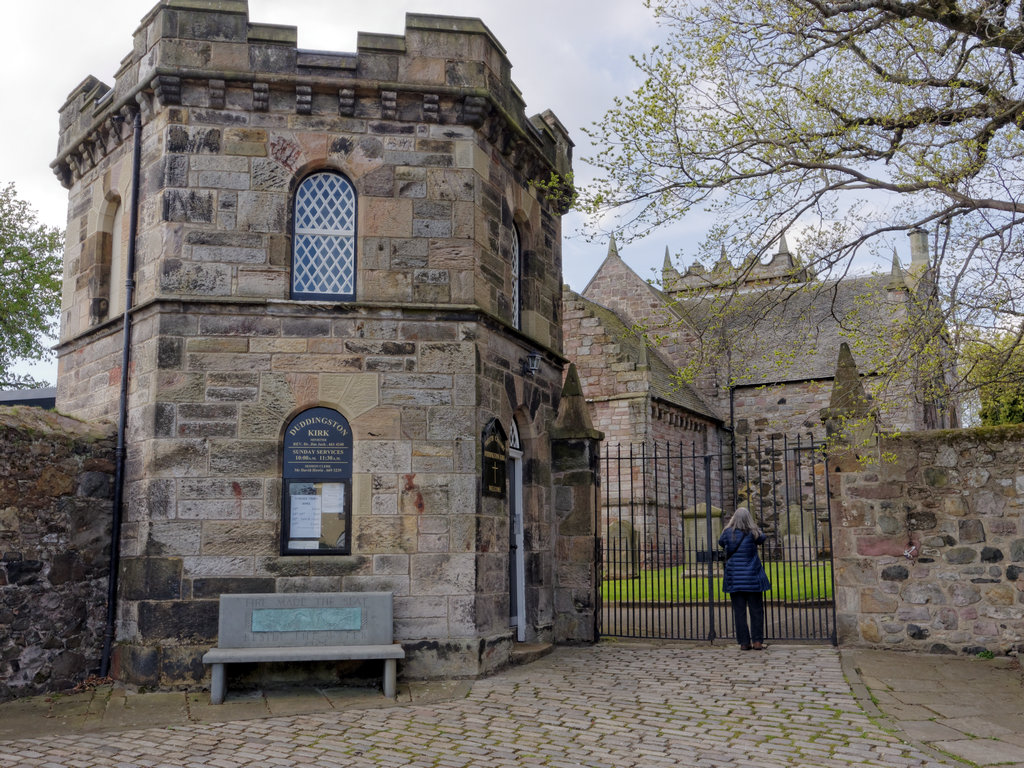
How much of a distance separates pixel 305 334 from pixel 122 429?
220 centimetres

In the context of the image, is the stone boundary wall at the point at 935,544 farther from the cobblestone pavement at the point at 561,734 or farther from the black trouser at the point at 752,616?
the cobblestone pavement at the point at 561,734

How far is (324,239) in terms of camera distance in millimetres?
10180

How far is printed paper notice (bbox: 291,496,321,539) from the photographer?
9.49m

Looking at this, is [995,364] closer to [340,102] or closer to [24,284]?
[340,102]

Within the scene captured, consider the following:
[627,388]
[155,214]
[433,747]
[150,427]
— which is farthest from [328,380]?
[627,388]

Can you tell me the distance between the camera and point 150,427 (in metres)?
9.44

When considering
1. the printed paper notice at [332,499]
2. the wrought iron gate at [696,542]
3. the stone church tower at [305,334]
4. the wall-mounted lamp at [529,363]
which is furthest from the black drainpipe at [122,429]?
the wrought iron gate at [696,542]

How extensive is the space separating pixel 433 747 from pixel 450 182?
6025 millimetres

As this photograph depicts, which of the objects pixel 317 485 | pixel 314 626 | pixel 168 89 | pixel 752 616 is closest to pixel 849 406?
pixel 752 616

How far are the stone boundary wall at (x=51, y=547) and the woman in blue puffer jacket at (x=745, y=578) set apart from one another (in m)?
7.11

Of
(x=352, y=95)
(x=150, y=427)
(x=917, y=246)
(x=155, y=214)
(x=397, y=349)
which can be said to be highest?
(x=917, y=246)

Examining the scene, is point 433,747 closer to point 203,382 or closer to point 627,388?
point 203,382

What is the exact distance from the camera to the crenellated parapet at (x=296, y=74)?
389 inches

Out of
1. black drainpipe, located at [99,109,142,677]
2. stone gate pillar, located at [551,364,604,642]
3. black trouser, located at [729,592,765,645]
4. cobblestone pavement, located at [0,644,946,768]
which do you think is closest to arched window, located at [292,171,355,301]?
black drainpipe, located at [99,109,142,677]
